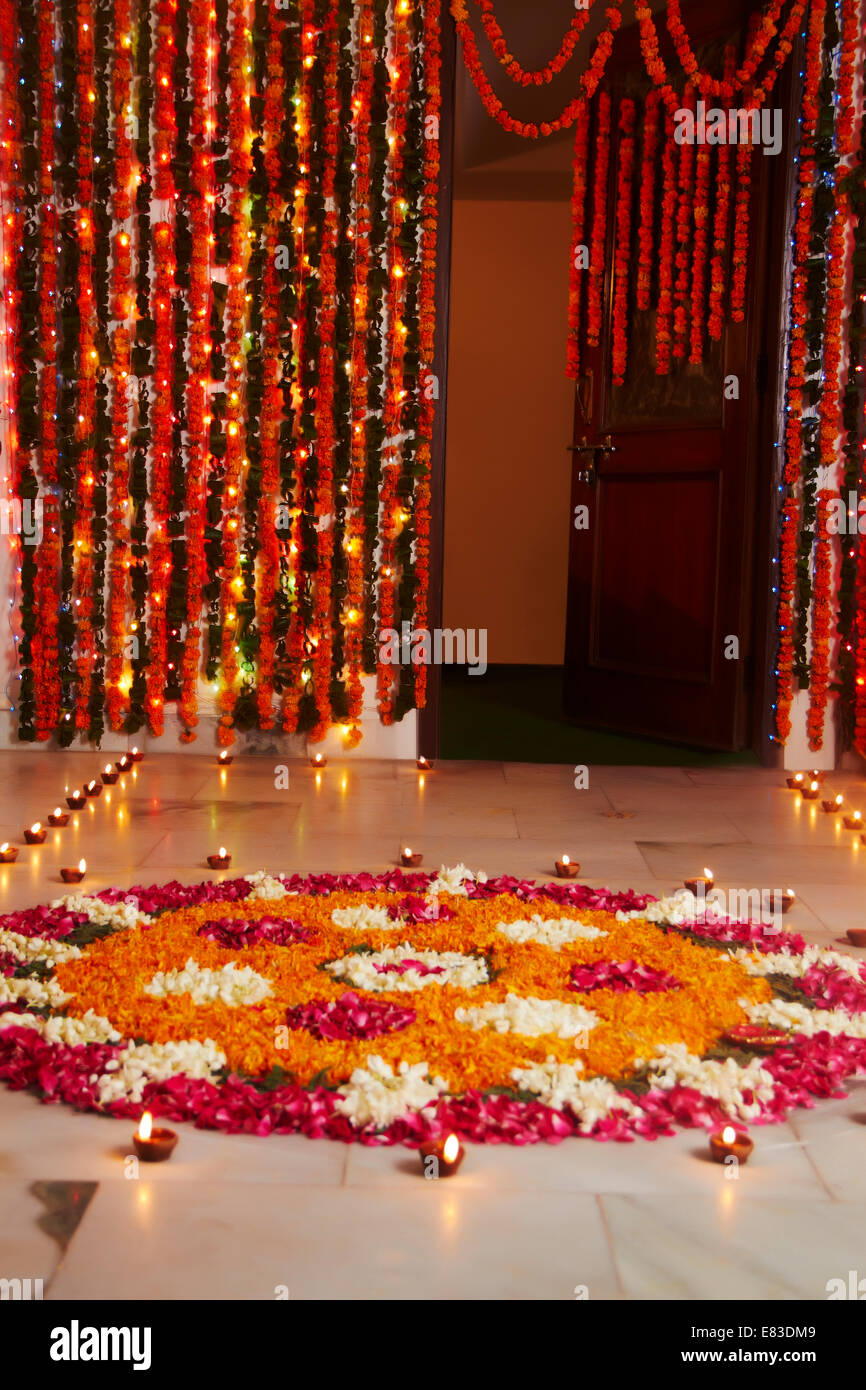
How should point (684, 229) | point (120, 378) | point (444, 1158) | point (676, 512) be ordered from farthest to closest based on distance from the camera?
point (676, 512) → point (684, 229) → point (120, 378) → point (444, 1158)

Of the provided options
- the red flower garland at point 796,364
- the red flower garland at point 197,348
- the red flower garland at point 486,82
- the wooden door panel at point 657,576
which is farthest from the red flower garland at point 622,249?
the red flower garland at point 197,348

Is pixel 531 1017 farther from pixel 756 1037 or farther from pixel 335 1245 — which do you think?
pixel 335 1245

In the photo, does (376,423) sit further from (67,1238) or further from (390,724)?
(67,1238)

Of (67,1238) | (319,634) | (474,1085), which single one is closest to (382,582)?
(319,634)

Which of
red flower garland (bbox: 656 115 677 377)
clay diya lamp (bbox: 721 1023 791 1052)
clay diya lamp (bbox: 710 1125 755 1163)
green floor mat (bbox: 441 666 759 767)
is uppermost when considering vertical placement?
red flower garland (bbox: 656 115 677 377)

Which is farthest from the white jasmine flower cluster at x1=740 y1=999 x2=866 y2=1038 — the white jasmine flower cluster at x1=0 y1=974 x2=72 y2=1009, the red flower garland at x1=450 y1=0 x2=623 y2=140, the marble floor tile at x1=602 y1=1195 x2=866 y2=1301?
the red flower garland at x1=450 y1=0 x2=623 y2=140

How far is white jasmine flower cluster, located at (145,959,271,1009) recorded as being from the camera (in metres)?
2.22

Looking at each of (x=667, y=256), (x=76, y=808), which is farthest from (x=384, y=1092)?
(x=667, y=256)

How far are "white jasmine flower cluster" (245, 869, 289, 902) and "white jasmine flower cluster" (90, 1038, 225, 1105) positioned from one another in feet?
2.77

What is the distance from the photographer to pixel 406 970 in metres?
2.37

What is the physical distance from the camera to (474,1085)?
6.30ft

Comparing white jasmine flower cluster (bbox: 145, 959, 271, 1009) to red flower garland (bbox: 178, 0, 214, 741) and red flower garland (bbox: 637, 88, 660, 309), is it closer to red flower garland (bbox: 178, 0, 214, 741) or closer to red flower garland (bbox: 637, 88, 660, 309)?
red flower garland (bbox: 178, 0, 214, 741)

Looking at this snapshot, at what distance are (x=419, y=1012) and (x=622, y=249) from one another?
3.82 metres
